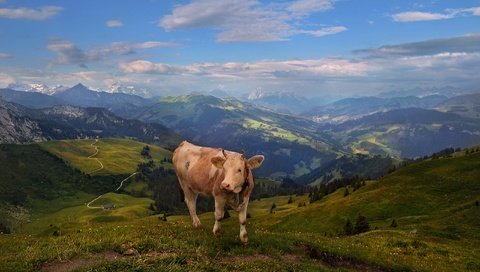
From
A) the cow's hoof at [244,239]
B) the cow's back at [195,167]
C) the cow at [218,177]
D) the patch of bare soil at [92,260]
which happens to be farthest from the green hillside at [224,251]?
the cow's back at [195,167]

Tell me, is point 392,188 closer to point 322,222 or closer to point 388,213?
point 388,213

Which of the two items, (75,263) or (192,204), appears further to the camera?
(192,204)

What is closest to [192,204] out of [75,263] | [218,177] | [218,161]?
[218,177]

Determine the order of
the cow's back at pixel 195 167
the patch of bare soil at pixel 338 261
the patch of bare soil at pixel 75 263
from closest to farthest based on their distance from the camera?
the patch of bare soil at pixel 75 263, the cow's back at pixel 195 167, the patch of bare soil at pixel 338 261

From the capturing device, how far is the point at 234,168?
64.0 feet

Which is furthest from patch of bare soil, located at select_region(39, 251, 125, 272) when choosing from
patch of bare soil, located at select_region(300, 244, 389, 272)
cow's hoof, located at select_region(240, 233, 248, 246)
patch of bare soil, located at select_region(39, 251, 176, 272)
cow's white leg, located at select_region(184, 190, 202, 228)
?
patch of bare soil, located at select_region(300, 244, 389, 272)

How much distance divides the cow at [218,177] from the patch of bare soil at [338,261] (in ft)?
16.8

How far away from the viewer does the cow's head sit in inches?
751

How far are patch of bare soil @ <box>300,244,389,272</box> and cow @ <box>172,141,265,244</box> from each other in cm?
513

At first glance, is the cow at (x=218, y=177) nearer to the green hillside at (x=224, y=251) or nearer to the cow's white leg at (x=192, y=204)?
the cow's white leg at (x=192, y=204)

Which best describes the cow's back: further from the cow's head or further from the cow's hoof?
the cow's hoof

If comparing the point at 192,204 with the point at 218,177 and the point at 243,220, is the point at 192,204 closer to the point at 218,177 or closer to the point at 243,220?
the point at 218,177

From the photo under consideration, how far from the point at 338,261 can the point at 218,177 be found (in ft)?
32.4

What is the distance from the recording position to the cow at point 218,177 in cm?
1961
